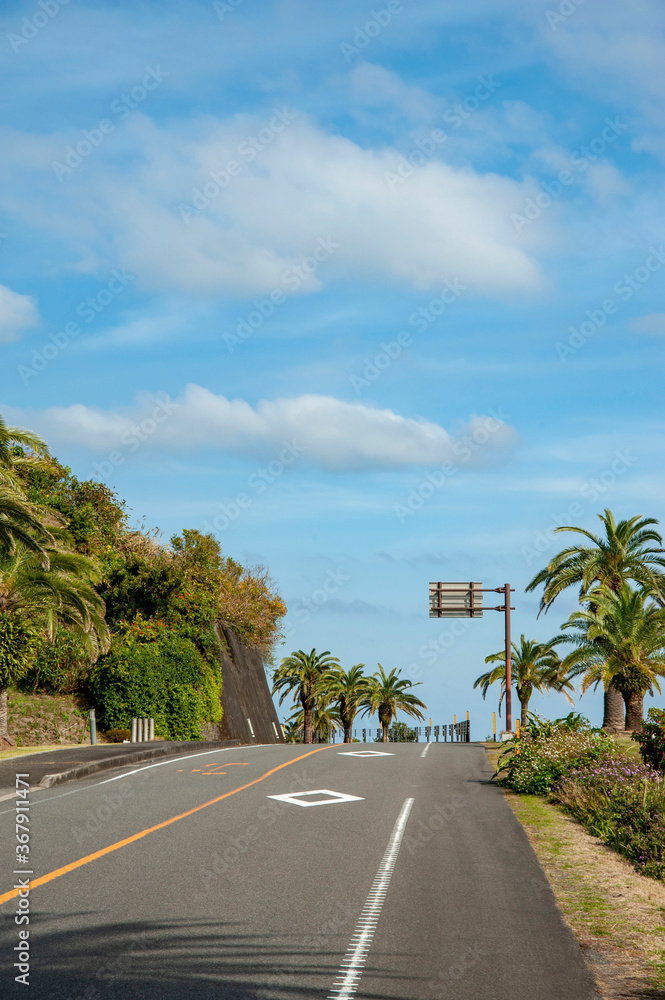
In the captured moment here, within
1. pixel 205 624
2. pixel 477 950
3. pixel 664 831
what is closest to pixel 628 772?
pixel 664 831

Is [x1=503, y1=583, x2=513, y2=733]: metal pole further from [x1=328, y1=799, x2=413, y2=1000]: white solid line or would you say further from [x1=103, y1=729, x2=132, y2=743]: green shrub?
[x1=328, y1=799, x2=413, y2=1000]: white solid line

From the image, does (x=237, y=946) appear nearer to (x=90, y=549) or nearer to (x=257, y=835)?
(x=257, y=835)

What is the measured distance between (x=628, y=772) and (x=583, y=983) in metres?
9.64

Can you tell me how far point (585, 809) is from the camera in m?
14.2

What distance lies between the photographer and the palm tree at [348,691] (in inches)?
2694

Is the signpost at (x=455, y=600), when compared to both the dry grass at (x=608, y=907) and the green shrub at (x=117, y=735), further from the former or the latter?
the dry grass at (x=608, y=907)

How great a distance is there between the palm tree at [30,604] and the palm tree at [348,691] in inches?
1628

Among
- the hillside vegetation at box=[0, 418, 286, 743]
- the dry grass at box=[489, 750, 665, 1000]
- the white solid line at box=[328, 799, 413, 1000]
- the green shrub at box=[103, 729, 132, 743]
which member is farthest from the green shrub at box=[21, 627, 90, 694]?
the white solid line at box=[328, 799, 413, 1000]

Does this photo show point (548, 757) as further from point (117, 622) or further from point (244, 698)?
point (244, 698)

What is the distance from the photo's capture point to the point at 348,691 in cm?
6969

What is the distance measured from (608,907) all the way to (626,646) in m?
29.1

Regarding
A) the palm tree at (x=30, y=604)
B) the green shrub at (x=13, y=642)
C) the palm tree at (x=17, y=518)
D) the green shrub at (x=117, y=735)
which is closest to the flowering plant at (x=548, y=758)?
the palm tree at (x=17, y=518)

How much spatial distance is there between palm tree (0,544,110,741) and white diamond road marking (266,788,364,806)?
1337 centimetres

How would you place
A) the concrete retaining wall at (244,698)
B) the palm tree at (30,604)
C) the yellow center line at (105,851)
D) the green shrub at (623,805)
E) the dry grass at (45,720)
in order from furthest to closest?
the concrete retaining wall at (244,698) → the dry grass at (45,720) → the palm tree at (30,604) → the green shrub at (623,805) → the yellow center line at (105,851)
